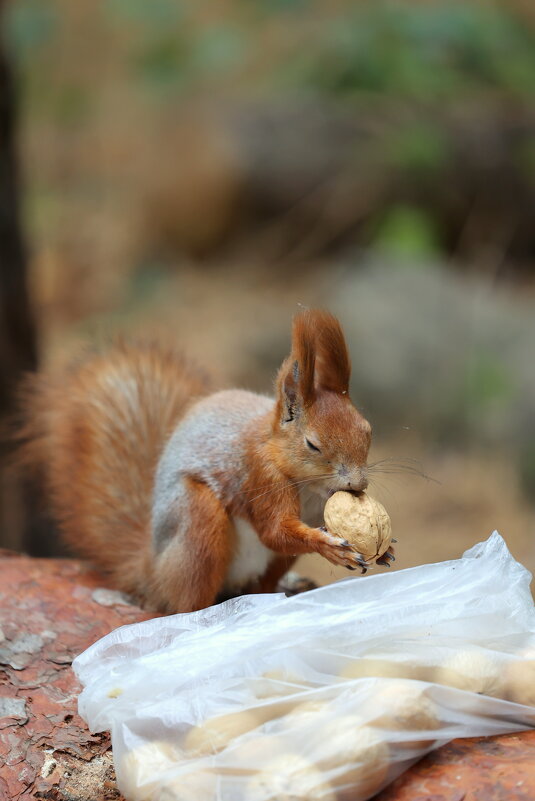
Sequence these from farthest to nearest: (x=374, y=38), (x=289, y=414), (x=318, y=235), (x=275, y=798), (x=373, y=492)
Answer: (x=318, y=235)
(x=374, y=38)
(x=373, y=492)
(x=289, y=414)
(x=275, y=798)

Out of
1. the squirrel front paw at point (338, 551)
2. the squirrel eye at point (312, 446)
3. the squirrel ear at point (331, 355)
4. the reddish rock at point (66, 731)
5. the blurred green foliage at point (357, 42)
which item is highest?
the blurred green foliage at point (357, 42)

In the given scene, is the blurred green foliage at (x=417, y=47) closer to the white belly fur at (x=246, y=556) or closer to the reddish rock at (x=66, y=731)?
the white belly fur at (x=246, y=556)

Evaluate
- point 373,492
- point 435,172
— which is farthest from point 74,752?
point 435,172

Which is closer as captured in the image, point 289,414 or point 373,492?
point 289,414

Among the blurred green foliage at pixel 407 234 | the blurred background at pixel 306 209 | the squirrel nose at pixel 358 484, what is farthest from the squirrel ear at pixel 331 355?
the blurred green foliage at pixel 407 234

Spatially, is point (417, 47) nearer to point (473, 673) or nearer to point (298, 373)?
point (298, 373)

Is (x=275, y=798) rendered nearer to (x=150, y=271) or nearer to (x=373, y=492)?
(x=373, y=492)
